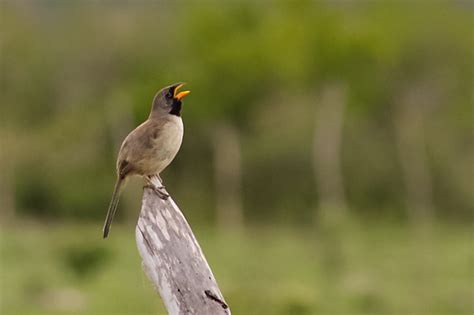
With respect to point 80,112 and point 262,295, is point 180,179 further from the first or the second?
point 262,295

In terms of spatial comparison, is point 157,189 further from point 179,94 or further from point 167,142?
point 179,94

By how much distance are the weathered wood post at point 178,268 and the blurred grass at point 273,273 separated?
10.8 metres

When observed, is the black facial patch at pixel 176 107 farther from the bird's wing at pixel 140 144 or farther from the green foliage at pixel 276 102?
the green foliage at pixel 276 102

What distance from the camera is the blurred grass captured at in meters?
20.2

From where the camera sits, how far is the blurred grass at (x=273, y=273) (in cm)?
2020

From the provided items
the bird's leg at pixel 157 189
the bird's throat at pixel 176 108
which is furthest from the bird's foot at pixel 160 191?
the bird's throat at pixel 176 108

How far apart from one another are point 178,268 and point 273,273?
19925mm

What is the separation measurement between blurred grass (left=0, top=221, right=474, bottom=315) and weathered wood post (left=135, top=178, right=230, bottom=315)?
1076 cm

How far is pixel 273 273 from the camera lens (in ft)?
83.3

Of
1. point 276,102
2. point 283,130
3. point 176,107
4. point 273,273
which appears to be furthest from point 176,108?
point 276,102

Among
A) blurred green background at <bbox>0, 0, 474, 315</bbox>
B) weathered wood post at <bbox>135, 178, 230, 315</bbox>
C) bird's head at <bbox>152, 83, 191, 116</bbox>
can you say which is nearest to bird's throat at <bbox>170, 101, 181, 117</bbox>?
bird's head at <bbox>152, 83, 191, 116</bbox>

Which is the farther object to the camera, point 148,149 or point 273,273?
point 273,273

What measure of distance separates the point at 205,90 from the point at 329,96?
4.93 metres

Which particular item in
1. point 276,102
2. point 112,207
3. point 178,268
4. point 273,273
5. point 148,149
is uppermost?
point 276,102
